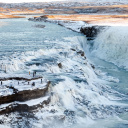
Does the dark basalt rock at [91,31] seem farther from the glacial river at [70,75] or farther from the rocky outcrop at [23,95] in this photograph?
the rocky outcrop at [23,95]

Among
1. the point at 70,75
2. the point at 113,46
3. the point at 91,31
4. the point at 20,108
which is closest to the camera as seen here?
the point at 20,108

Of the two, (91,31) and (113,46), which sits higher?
(91,31)

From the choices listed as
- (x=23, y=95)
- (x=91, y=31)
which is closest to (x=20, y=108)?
(x=23, y=95)

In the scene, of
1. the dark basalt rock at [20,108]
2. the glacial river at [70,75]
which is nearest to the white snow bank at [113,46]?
the glacial river at [70,75]

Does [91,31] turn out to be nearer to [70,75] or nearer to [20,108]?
[70,75]

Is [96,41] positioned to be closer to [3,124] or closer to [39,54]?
[39,54]

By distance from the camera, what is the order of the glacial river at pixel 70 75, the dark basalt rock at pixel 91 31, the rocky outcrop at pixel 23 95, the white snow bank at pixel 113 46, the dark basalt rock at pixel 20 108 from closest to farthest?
1. the dark basalt rock at pixel 20 108
2. the rocky outcrop at pixel 23 95
3. the glacial river at pixel 70 75
4. the white snow bank at pixel 113 46
5. the dark basalt rock at pixel 91 31

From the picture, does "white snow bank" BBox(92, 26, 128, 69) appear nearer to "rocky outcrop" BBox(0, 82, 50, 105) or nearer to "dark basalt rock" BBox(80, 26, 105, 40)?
"dark basalt rock" BBox(80, 26, 105, 40)

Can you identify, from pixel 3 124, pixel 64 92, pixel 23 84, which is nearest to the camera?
pixel 3 124

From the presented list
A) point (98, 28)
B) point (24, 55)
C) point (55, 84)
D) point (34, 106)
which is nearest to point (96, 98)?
point (55, 84)

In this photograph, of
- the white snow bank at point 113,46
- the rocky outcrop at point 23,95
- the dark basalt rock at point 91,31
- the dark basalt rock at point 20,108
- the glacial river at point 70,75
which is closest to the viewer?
the dark basalt rock at point 20,108

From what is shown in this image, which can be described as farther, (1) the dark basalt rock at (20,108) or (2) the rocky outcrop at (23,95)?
(2) the rocky outcrop at (23,95)
